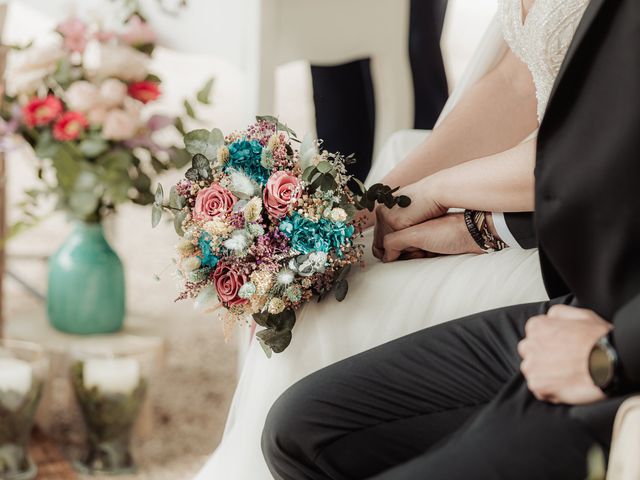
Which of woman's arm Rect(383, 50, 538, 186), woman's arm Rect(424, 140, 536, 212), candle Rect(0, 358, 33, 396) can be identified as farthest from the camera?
candle Rect(0, 358, 33, 396)

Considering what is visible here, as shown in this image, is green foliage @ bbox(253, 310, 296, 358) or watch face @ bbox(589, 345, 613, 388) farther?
green foliage @ bbox(253, 310, 296, 358)

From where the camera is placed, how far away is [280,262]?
127cm

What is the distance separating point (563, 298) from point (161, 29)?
4.93 feet

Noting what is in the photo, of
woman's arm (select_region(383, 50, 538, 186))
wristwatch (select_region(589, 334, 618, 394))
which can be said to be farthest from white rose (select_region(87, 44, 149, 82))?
wristwatch (select_region(589, 334, 618, 394))

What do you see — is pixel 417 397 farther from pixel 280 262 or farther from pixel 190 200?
pixel 190 200

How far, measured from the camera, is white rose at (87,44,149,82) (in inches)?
89.0

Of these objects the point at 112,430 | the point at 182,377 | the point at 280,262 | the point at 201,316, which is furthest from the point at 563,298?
the point at 201,316

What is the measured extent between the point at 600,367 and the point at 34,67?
65.6 inches

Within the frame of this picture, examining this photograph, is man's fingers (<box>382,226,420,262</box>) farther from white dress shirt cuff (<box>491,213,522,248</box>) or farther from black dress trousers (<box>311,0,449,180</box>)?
black dress trousers (<box>311,0,449,180</box>)

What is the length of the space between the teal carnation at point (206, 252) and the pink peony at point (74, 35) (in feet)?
3.81

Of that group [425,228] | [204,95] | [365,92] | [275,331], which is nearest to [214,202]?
[275,331]

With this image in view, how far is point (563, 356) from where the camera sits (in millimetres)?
976

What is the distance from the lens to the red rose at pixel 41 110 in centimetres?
224

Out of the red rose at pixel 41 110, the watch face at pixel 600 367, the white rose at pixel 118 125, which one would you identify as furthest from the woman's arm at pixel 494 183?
the red rose at pixel 41 110
